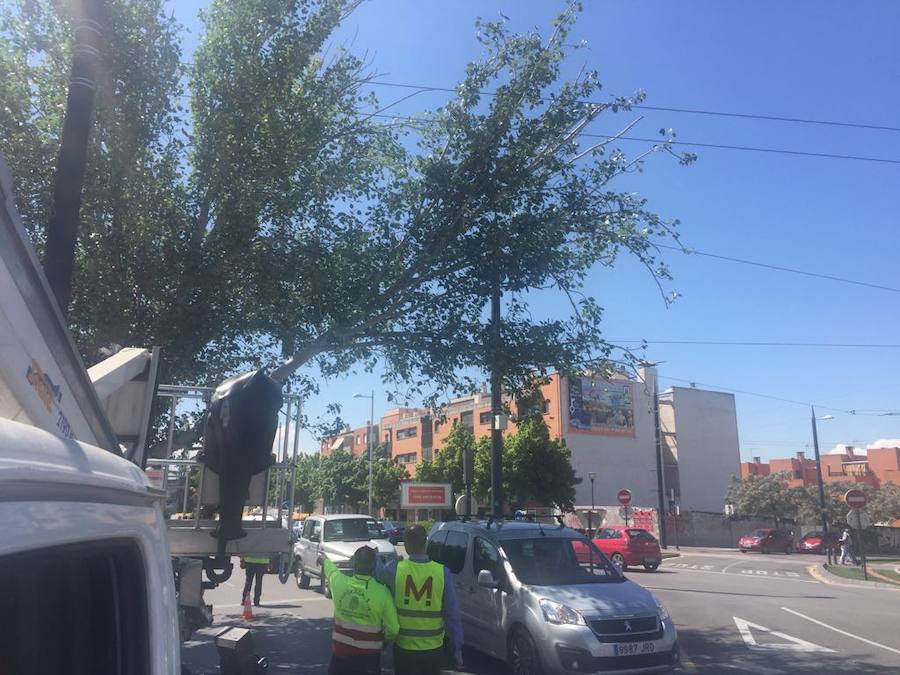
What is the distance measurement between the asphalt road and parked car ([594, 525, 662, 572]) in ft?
19.4

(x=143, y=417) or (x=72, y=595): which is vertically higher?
(x=143, y=417)

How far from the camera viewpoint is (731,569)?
97.9 ft

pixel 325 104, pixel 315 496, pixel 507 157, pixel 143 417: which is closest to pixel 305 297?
pixel 325 104

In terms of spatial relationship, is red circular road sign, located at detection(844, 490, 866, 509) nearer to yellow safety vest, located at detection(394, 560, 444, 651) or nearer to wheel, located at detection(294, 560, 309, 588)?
wheel, located at detection(294, 560, 309, 588)

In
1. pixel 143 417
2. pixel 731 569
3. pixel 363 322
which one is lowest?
pixel 731 569

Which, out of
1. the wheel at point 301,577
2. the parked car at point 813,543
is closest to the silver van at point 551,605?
the wheel at point 301,577

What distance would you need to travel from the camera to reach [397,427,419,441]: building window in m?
72.1

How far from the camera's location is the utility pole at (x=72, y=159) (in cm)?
530

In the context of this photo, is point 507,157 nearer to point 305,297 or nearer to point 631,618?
point 305,297

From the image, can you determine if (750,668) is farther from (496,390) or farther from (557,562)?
(496,390)

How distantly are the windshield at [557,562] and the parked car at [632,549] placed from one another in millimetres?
19068

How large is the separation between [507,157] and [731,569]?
25552 millimetres

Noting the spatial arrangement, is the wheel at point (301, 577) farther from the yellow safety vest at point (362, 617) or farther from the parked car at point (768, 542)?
the parked car at point (768, 542)

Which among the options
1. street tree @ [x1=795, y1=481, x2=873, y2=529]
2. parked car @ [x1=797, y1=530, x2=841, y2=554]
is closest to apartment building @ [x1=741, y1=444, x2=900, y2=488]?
street tree @ [x1=795, y1=481, x2=873, y2=529]
